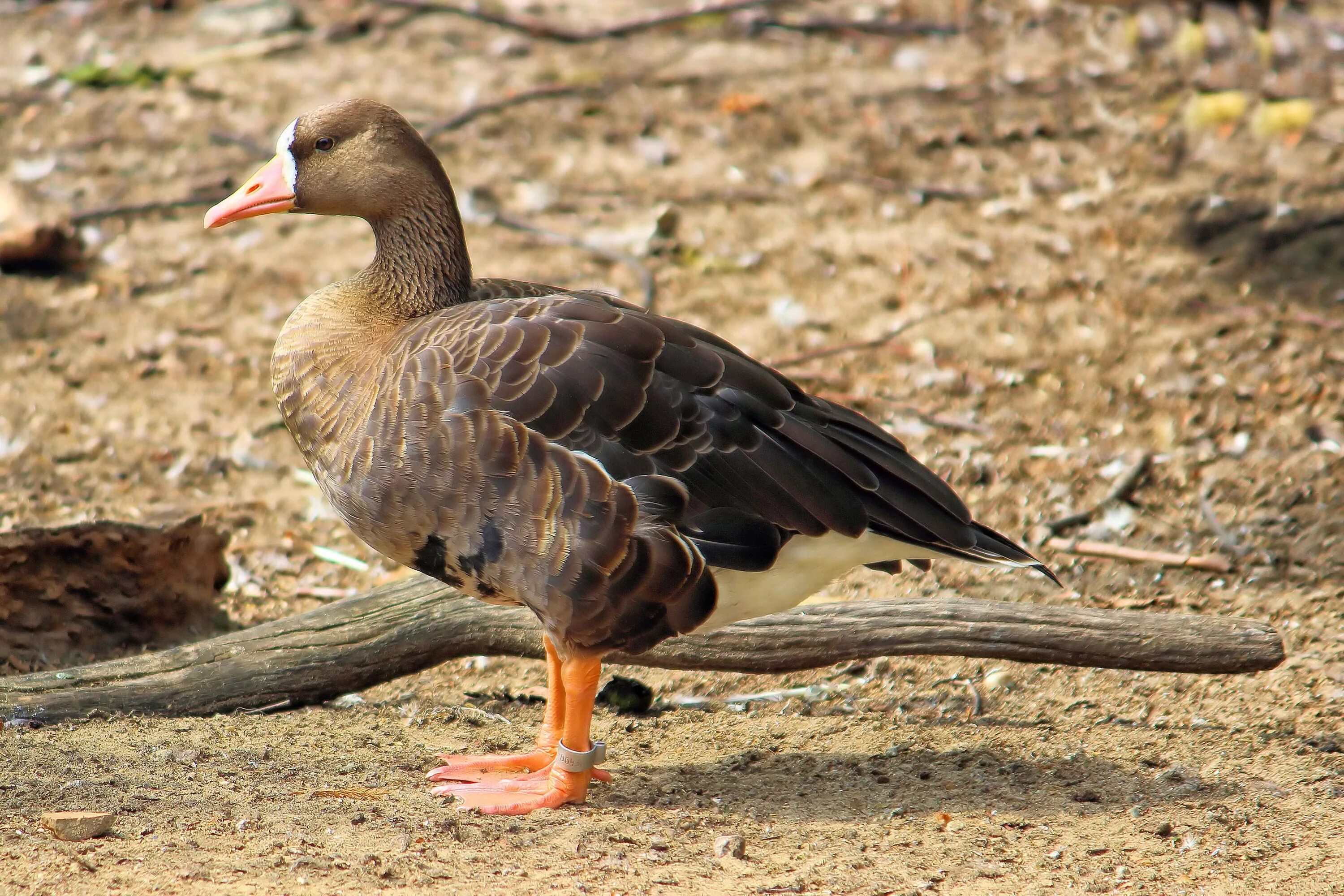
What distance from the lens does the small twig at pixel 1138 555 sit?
231 inches

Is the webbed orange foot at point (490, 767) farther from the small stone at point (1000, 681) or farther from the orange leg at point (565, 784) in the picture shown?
the small stone at point (1000, 681)

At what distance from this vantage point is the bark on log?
4465mm

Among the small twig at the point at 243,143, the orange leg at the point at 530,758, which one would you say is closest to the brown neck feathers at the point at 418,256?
the orange leg at the point at 530,758

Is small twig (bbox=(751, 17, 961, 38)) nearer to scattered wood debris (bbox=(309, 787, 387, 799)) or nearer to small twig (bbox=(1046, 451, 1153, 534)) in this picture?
small twig (bbox=(1046, 451, 1153, 534))

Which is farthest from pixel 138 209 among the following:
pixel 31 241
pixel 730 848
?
pixel 730 848

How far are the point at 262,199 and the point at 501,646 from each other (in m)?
1.79

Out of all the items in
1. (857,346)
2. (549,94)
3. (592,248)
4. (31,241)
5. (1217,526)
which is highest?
(549,94)

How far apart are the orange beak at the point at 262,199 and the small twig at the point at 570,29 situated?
7020 mm

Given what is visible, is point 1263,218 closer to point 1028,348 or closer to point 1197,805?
point 1028,348

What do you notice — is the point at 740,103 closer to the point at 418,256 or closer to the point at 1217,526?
the point at 1217,526

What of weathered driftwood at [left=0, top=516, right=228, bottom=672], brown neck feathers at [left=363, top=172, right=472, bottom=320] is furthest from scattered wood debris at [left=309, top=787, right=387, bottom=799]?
brown neck feathers at [left=363, top=172, right=472, bottom=320]

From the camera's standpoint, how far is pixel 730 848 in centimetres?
390

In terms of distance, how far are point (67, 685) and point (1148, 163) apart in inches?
308

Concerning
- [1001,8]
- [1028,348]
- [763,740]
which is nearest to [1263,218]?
[1028,348]
